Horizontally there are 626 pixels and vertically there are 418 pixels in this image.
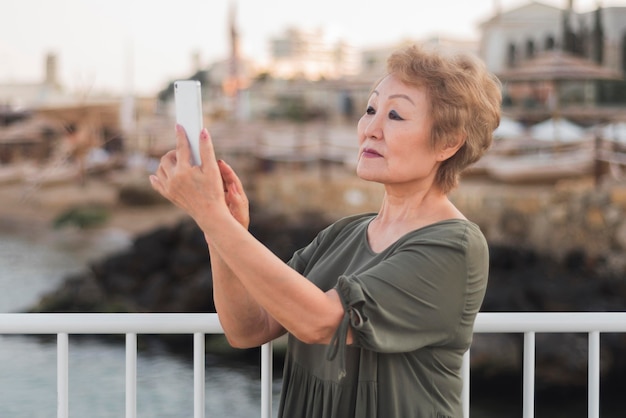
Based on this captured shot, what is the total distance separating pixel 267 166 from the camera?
1638 centimetres

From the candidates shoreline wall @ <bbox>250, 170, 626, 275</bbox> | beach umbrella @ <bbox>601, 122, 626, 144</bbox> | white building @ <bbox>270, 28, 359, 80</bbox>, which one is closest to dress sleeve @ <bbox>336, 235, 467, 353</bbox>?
shoreline wall @ <bbox>250, 170, 626, 275</bbox>

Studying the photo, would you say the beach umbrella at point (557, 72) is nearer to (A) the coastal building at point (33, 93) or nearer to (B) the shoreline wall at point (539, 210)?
(B) the shoreline wall at point (539, 210)

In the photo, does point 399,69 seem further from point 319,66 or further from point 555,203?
point 319,66

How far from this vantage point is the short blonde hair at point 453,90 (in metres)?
0.90

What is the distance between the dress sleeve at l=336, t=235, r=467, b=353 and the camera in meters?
0.85

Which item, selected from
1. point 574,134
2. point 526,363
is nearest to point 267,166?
point 574,134

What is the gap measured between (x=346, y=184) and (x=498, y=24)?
15.1 ft

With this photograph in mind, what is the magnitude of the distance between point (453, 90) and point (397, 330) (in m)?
0.25

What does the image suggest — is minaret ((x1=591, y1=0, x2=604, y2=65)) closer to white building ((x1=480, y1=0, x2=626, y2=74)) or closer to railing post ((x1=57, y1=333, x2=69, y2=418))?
white building ((x1=480, y1=0, x2=626, y2=74))

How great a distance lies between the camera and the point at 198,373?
1.17 m

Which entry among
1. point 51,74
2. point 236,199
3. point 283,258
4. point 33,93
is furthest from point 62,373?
point 51,74

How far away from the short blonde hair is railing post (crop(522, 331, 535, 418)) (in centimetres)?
38

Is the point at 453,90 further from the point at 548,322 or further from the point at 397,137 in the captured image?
the point at 548,322

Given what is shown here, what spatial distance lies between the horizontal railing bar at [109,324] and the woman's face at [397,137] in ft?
1.14
